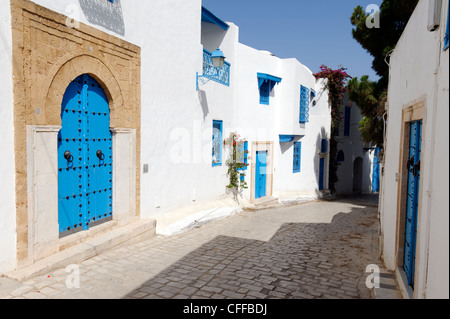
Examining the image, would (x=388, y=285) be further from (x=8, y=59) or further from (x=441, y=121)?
(x=8, y=59)

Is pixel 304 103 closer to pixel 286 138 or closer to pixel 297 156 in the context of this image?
pixel 286 138

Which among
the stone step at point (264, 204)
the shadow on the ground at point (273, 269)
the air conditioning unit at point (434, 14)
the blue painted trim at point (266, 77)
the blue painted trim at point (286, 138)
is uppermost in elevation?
the blue painted trim at point (266, 77)

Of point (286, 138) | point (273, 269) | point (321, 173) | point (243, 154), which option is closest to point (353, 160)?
point (321, 173)

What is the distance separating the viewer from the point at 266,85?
524 inches

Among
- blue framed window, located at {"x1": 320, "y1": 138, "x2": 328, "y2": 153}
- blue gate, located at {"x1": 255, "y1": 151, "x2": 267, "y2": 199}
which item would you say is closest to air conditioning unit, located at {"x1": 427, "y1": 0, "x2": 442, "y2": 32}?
blue gate, located at {"x1": 255, "y1": 151, "x2": 267, "y2": 199}

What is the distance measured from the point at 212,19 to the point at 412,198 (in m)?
8.22

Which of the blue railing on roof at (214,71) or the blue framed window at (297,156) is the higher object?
the blue railing on roof at (214,71)

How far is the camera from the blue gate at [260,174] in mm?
12969

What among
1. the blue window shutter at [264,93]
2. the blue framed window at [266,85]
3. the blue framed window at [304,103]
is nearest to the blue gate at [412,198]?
the blue framed window at [266,85]

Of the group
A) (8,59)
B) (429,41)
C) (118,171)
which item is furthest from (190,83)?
(429,41)

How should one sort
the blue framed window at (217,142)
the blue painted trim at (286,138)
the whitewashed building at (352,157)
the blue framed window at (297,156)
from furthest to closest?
the whitewashed building at (352,157), the blue framed window at (297,156), the blue painted trim at (286,138), the blue framed window at (217,142)

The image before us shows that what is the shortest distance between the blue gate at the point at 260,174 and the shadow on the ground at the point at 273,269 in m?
5.20

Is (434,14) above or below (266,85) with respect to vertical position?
below

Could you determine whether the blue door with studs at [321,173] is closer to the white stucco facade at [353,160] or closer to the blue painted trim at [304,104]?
the white stucco facade at [353,160]
